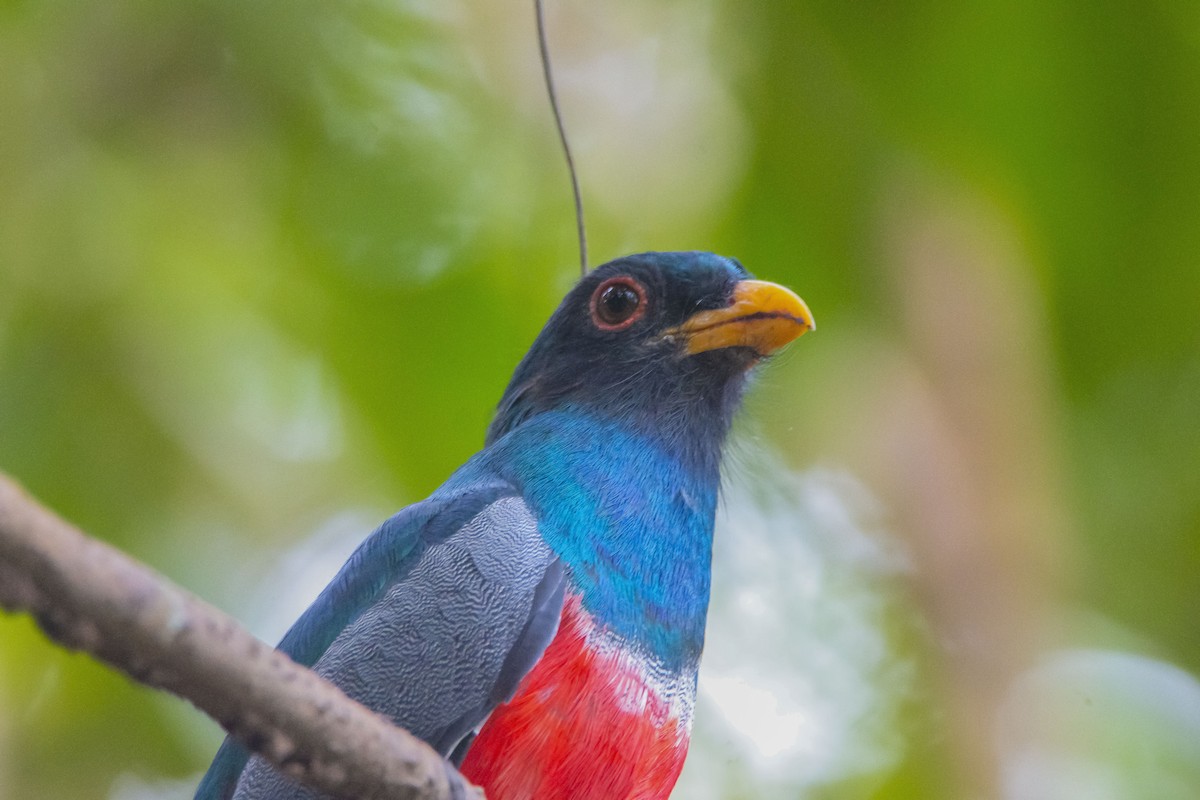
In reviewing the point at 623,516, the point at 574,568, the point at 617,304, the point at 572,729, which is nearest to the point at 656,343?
the point at 617,304

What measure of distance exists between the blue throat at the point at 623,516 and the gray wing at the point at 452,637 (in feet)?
0.39

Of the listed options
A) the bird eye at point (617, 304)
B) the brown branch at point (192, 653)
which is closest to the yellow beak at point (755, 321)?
the bird eye at point (617, 304)

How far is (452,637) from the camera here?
3.14 meters

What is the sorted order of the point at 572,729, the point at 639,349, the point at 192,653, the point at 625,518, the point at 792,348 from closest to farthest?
the point at 192,653 → the point at 572,729 → the point at 625,518 → the point at 639,349 → the point at 792,348

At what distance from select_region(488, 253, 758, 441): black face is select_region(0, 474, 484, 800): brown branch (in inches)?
78.8

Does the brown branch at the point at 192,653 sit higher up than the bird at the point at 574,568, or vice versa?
the bird at the point at 574,568

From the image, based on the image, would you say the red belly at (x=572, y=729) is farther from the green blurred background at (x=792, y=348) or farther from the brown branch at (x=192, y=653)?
→ the green blurred background at (x=792, y=348)

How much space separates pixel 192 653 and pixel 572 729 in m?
1.35

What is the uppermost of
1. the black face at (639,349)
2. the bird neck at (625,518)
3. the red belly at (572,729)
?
the black face at (639,349)

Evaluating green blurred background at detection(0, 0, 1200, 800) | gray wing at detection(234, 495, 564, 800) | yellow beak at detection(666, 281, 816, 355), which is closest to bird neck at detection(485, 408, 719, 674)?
gray wing at detection(234, 495, 564, 800)

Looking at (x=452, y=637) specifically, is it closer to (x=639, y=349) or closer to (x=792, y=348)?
(x=639, y=349)

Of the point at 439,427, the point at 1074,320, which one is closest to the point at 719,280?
the point at 439,427

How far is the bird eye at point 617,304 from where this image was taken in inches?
163

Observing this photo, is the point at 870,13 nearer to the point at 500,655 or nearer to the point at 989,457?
the point at 989,457
